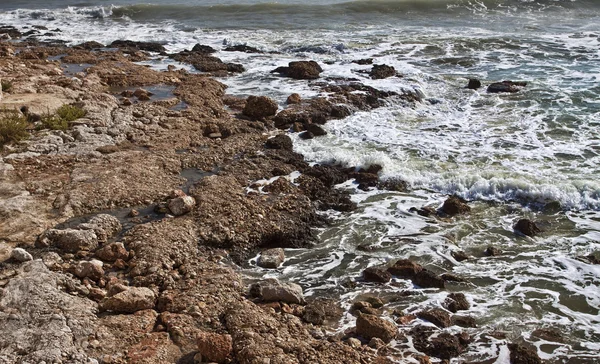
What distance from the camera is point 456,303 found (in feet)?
20.6

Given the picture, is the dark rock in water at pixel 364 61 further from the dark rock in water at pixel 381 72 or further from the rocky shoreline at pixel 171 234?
the rocky shoreline at pixel 171 234

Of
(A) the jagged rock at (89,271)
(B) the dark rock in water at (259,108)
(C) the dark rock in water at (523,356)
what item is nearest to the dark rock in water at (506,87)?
(B) the dark rock in water at (259,108)

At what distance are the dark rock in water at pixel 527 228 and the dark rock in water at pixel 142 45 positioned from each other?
46.2 ft

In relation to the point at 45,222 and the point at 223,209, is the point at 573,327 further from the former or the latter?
the point at 45,222

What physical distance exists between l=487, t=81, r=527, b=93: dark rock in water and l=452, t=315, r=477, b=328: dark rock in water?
9755mm

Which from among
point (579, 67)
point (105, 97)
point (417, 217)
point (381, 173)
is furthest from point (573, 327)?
point (579, 67)

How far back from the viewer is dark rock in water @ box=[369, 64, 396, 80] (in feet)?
50.2

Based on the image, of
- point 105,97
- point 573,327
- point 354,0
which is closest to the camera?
point 573,327

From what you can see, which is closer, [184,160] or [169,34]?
[184,160]

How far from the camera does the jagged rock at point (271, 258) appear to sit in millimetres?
6977

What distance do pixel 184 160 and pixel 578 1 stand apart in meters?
26.7

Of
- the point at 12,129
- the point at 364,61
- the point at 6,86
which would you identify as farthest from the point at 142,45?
the point at 12,129

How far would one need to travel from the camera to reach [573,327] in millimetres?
6027

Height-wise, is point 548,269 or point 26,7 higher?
point 26,7
